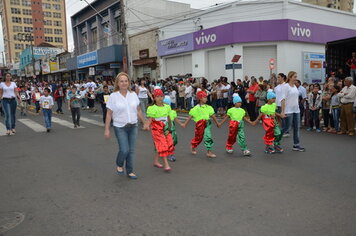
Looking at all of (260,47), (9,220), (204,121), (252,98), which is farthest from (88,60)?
(9,220)

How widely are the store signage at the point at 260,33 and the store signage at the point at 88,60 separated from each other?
15209 millimetres

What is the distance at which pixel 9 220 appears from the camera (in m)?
3.77

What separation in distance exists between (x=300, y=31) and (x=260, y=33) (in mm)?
2892

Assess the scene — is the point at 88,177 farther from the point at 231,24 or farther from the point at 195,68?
the point at 195,68

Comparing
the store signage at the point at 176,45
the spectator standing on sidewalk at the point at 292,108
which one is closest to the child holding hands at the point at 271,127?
the spectator standing on sidewalk at the point at 292,108

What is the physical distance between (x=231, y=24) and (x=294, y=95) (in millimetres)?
13023

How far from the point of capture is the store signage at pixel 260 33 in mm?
18781

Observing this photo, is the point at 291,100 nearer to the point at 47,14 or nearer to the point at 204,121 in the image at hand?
the point at 204,121

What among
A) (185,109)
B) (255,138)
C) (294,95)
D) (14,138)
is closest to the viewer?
(294,95)

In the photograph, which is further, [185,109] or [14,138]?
[185,109]

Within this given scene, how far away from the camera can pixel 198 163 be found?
6.34 m

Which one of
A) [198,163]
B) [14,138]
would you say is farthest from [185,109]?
[198,163]

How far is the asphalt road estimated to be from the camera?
3.53 metres

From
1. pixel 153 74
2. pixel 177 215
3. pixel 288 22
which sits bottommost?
pixel 177 215
